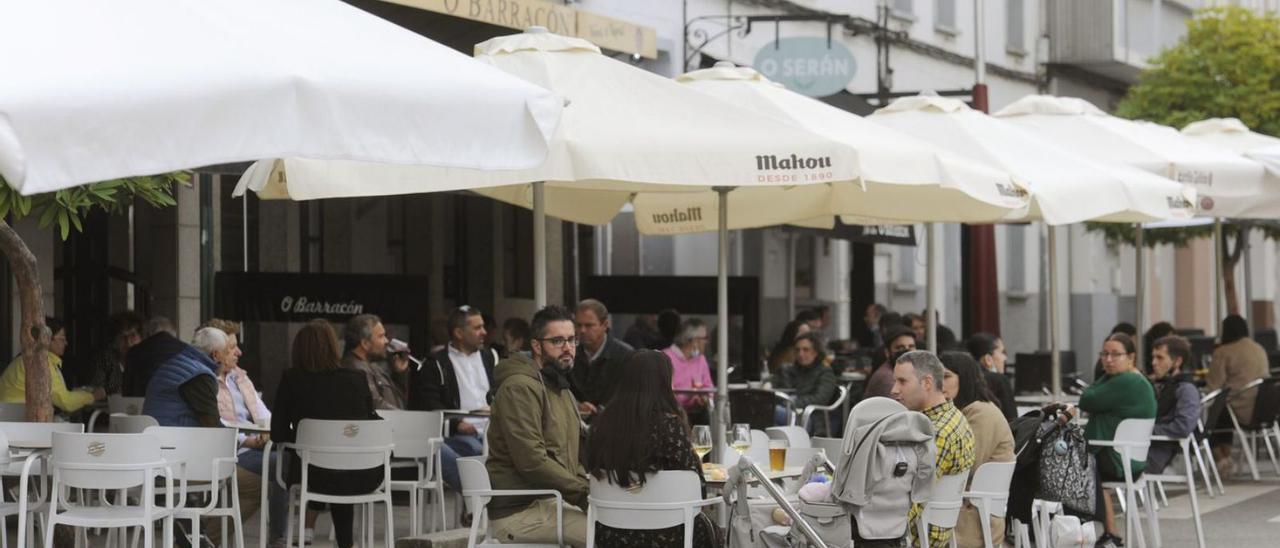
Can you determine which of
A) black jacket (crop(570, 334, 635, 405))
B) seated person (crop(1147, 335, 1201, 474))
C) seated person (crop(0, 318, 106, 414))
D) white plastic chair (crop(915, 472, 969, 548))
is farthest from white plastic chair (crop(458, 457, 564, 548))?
seated person (crop(1147, 335, 1201, 474))

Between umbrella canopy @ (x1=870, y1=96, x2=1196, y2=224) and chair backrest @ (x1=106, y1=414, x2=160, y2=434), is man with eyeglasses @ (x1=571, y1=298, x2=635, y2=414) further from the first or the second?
chair backrest @ (x1=106, y1=414, x2=160, y2=434)

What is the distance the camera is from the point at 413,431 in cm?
1240

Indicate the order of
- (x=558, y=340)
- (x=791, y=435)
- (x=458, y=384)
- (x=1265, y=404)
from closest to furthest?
(x=558, y=340)
(x=791, y=435)
(x=458, y=384)
(x=1265, y=404)

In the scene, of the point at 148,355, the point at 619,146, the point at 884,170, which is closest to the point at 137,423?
the point at 148,355

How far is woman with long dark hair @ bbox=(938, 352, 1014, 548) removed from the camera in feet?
34.7

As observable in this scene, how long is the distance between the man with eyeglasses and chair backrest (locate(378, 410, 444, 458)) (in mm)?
1295

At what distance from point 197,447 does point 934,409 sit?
3.85 meters

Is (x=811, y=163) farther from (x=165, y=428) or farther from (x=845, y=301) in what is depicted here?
(x=845, y=301)

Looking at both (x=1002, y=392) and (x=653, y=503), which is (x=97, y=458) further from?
(x=1002, y=392)

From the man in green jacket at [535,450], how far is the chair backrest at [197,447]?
1695 millimetres

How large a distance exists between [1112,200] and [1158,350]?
1454 mm

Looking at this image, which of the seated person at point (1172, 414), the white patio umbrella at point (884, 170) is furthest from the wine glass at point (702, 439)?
the seated person at point (1172, 414)

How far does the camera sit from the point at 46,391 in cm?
1084

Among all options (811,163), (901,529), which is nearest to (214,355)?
(811,163)
